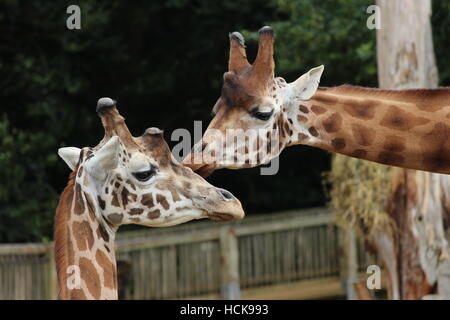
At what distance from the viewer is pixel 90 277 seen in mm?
5375

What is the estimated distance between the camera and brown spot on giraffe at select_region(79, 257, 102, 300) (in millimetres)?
5348

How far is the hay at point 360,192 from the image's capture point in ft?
37.7

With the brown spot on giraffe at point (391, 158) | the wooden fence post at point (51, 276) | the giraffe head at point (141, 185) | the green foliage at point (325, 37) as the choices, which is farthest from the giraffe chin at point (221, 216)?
the green foliage at point (325, 37)

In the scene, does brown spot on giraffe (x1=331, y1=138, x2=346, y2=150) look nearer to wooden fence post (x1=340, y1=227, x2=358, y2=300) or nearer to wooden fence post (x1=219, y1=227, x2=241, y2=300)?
wooden fence post (x1=219, y1=227, x2=241, y2=300)

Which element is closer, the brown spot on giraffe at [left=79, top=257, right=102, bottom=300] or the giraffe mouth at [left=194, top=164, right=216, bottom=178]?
the brown spot on giraffe at [left=79, top=257, right=102, bottom=300]

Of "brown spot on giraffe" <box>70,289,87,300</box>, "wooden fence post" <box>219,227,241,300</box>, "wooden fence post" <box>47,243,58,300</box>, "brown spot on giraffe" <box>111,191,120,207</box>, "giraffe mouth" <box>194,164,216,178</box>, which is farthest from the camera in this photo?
"wooden fence post" <box>219,227,241,300</box>

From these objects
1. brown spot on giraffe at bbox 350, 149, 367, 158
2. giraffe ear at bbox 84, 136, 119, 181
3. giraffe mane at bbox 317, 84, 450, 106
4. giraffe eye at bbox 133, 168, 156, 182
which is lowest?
giraffe eye at bbox 133, 168, 156, 182

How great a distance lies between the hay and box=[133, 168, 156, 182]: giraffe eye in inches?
242

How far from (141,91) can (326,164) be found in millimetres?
3425

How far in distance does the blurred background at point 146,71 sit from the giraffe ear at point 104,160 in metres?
7.52

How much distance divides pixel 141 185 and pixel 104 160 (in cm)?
26

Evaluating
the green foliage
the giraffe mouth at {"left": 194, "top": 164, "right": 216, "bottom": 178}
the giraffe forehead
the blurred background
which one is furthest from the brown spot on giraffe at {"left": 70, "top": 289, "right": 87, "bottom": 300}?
the green foliage
